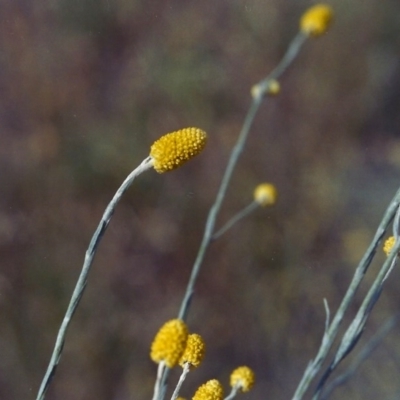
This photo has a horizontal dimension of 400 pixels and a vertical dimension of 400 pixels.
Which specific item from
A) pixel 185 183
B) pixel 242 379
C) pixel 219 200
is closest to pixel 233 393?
pixel 242 379

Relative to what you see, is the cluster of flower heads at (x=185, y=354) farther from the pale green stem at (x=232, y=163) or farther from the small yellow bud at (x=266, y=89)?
the small yellow bud at (x=266, y=89)

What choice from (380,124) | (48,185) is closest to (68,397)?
(48,185)

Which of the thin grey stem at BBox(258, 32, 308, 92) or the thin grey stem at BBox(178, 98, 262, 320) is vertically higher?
the thin grey stem at BBox(258, 32, 308, 92)

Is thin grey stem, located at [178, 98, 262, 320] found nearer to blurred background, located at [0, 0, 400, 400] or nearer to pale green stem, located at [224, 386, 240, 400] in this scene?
pale green stem, located at [224, 386, 240, 400]

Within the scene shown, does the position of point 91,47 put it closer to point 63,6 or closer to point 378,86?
point 63,6

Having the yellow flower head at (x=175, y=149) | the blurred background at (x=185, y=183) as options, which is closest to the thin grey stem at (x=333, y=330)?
the yellow flower head at (x=175, y=149)

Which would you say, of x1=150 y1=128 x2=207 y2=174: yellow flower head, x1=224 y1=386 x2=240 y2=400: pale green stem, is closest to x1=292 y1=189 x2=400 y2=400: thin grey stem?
x1=224 y1=386 x2=240 y2=400: pale green stem
